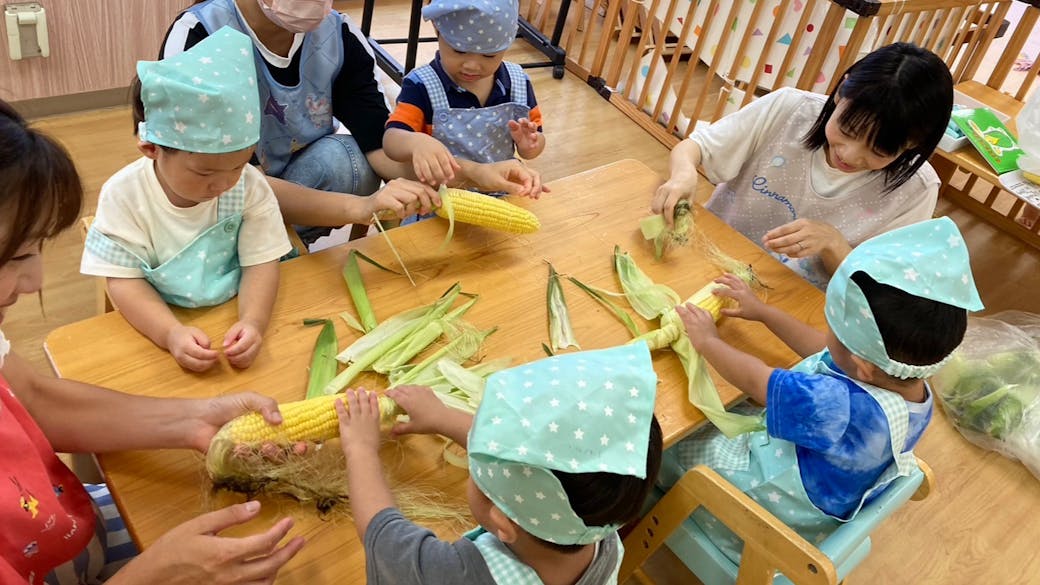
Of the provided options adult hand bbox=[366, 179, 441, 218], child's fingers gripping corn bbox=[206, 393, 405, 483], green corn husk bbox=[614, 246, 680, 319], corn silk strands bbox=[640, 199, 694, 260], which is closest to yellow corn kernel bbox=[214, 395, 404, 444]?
child's fingers gripping corn bbox=[206, 393, 405, 483]

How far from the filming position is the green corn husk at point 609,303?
1.69 m

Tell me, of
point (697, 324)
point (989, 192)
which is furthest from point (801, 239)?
point (989, 192)

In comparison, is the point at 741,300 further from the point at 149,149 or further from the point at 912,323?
the point at 149,149

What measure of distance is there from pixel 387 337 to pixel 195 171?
1.59 ft

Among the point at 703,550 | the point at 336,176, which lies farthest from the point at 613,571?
the point at 336,176

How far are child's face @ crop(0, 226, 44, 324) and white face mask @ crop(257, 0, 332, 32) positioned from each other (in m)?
1.02

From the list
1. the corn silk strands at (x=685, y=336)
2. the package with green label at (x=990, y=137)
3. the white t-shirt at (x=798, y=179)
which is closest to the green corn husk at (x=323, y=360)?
the corn silk strands at (x=685, y=336)

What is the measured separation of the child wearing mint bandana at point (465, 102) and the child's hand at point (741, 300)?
1.87 ft

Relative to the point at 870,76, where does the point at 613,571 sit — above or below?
below

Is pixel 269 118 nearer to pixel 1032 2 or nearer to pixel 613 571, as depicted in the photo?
pixel 613 571

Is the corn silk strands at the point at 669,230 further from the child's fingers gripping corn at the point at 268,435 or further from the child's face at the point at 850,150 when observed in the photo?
the child's fingers gripping corn at the point at 268,435

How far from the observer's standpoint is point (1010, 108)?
3.54 meters

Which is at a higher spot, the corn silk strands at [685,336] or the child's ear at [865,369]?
the child's ear at [865,369]

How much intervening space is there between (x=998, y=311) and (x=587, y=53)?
2934 mm
